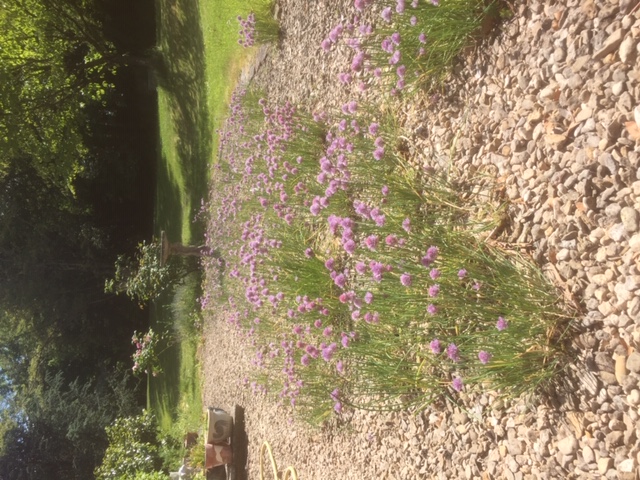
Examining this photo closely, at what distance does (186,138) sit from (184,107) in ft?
2.21

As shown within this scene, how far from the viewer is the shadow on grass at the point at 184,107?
9.66 metres

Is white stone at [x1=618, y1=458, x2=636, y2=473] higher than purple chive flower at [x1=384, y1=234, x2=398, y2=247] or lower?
lower

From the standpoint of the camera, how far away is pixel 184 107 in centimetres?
1076

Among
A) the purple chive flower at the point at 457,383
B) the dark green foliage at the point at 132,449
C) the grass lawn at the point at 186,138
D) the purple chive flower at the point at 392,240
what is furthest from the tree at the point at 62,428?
the purple chive flower at the point at 457,383

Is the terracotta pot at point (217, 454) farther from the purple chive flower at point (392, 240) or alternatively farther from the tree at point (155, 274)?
the purple chive flower at point (392, 240)

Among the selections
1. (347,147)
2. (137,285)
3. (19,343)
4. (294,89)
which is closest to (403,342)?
(347,147)

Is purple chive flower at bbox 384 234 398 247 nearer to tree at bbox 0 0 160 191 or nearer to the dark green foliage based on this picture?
the dark green foliage

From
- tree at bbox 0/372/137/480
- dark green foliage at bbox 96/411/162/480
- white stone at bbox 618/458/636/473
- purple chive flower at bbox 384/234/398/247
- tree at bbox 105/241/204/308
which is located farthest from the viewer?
tree at bbox 0/372/137/480

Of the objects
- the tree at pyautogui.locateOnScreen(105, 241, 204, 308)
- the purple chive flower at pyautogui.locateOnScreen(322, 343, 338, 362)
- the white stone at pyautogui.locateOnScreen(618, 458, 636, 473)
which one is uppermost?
the tree at pyautogui.locateOnScreen(105, 241, 204, 308)

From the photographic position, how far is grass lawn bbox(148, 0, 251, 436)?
8.57 meters

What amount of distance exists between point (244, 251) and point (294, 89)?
5.86ft

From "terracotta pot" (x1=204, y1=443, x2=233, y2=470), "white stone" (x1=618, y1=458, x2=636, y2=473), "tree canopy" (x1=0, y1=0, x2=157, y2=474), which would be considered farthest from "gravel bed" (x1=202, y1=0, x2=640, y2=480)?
"tree canopy" (x1=0, y1=0, x2=157, y2=474)

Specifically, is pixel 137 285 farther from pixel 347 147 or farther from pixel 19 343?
pixel 19 343

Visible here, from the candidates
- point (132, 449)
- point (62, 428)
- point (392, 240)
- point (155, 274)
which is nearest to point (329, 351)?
point (392, 240)
